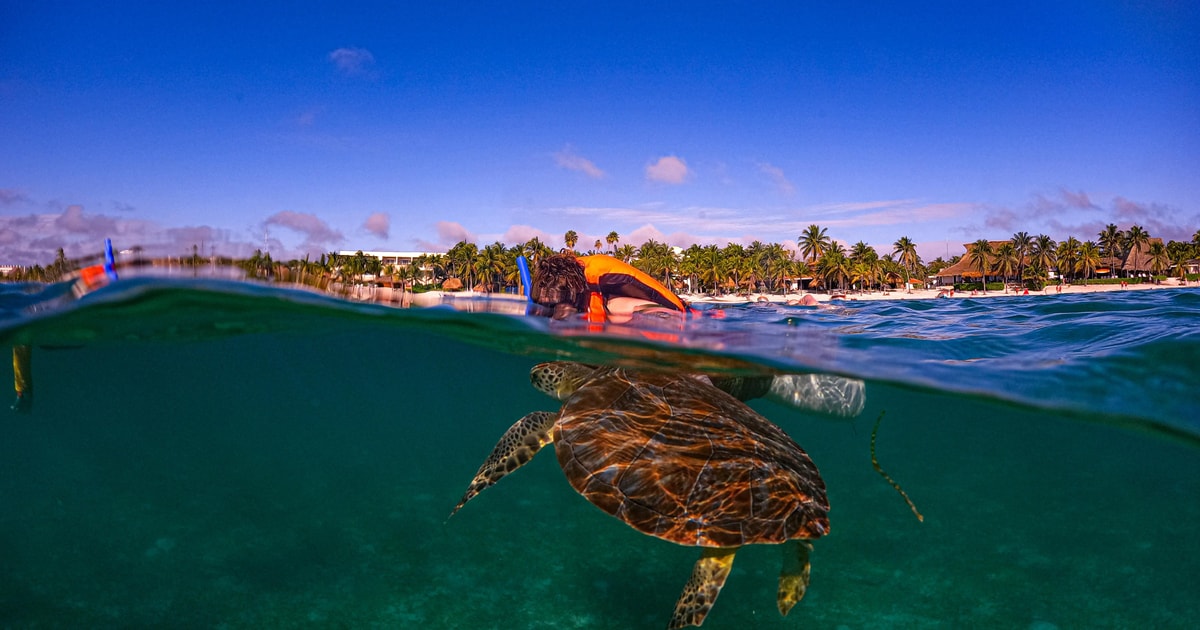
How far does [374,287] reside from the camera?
8672 mm

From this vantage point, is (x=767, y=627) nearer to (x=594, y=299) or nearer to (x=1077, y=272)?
(x=594, y=299)

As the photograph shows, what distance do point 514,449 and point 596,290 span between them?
3.00 metres

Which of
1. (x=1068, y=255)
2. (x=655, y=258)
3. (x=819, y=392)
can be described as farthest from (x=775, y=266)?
(x=819, y=392)

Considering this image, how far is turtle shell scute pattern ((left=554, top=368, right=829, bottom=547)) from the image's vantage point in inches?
144

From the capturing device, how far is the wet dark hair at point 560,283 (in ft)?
21.6

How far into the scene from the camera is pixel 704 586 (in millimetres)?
3764

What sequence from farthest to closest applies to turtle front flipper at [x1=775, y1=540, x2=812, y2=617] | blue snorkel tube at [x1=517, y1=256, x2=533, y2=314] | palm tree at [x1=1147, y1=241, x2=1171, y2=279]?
palm tree at [x1=1147, y1=241, x2=1171, y2=279]
blue snorkel tube at [x1=517, y1=256, x2=533, y2=314]
turtle front flipper at [x1=775, y1=540, x2=812, y2=617]

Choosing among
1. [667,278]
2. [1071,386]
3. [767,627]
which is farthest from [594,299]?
[667,278]

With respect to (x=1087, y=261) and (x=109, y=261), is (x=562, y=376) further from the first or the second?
(x=1087, y=261)

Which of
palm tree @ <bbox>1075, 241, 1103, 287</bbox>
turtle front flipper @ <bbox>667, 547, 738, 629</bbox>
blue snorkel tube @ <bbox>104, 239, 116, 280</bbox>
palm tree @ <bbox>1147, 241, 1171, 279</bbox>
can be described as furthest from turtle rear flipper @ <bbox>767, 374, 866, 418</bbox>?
palm tree @ <bbox>1075, 241, 1103, 287</bbox>

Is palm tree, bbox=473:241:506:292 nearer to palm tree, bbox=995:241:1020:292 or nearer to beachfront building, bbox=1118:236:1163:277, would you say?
palm tree, bbox=995:241:1020:292

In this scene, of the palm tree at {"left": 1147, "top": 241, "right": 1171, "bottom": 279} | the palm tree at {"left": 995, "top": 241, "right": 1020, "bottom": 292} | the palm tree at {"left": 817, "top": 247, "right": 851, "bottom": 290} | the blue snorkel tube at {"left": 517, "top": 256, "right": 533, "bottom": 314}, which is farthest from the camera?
the palm tree at {"left": 817, "top": 247, "right": 851, "bottom": 290}

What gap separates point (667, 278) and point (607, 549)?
203 feet

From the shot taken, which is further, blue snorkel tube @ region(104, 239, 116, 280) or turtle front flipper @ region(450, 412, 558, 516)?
blue snorkel tube @ region(104, 239, 116, 280)
